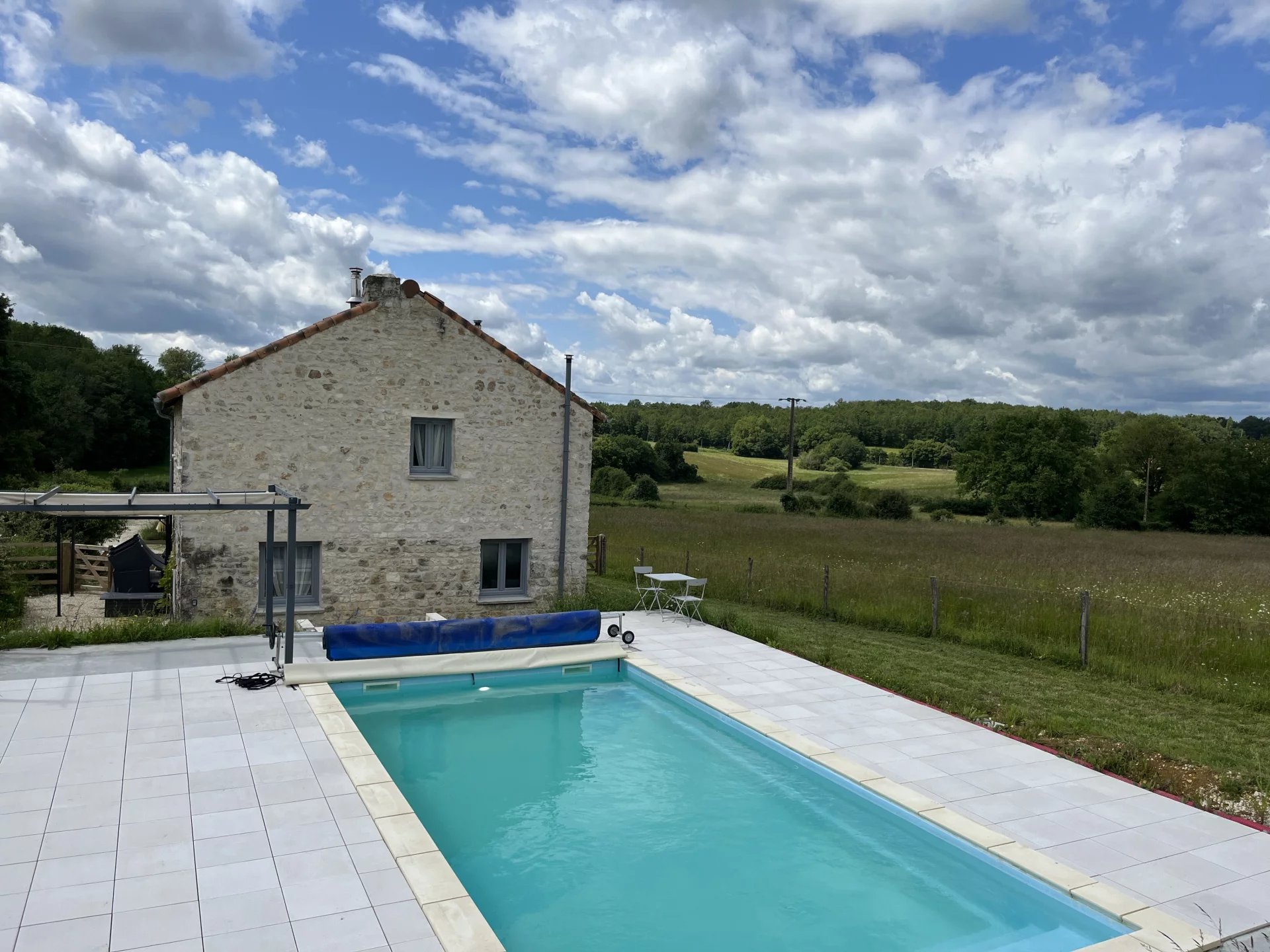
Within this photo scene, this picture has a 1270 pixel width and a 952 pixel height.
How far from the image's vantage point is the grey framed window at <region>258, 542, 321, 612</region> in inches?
554

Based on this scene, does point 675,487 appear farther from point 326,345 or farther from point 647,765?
point 647,765

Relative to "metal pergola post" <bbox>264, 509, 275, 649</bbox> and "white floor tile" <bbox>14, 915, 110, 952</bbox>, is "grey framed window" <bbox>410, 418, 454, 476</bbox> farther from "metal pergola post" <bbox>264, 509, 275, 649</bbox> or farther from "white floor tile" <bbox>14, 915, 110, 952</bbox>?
"white floor tile" <bbox>14, 915, 110, 952</bbox>

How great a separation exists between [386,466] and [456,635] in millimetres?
4312

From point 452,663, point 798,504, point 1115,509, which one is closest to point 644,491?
point 798,504

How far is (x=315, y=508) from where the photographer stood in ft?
46.2

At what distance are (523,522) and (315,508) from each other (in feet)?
12.5

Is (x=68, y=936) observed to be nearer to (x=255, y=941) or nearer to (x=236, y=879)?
(x=236, y=879)

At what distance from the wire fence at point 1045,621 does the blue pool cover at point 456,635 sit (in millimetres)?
6283

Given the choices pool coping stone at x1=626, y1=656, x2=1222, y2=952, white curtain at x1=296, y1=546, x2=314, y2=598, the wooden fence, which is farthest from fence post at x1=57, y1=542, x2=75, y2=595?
pool coping stone at x1=626, y1=656, x2=1222, y2=952

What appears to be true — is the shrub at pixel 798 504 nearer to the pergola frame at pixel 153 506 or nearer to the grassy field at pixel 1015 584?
the grassy field at pixel 1015 584

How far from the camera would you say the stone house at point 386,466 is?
1344cm

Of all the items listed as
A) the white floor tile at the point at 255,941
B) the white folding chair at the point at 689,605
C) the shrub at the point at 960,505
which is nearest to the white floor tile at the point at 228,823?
the white floor tile at the point at 255,941

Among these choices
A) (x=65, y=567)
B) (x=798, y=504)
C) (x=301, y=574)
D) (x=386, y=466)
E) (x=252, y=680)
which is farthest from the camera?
(x=798, y=504)

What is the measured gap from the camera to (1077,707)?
10.4 m
